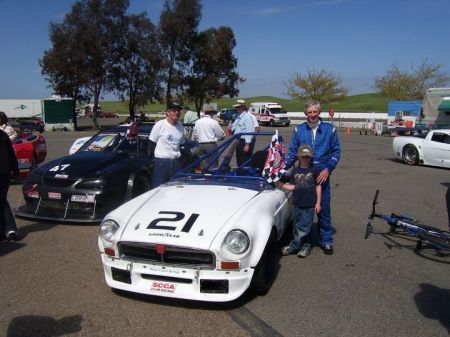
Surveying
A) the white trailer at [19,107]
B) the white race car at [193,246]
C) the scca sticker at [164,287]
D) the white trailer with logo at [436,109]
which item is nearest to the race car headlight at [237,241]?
the white race car at [193,246]

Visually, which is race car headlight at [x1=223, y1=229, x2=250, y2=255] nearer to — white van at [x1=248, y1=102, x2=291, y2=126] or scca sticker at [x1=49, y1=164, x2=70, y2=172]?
scca sticker at [x1=49, y1=164, x2=70, y2=172]

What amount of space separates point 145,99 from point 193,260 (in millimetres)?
35206

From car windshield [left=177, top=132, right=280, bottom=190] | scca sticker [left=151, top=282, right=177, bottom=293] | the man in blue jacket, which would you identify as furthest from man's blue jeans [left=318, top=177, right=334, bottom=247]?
scca sticker [left=151, top=282, right=177, bottom=293]

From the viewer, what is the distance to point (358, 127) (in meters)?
37.8

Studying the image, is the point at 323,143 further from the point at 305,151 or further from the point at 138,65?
the point at 138,65

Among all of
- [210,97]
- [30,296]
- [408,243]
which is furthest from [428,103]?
[210,97]

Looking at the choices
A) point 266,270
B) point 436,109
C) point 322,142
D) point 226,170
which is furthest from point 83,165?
point 436,109

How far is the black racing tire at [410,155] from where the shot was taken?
43.3 feet

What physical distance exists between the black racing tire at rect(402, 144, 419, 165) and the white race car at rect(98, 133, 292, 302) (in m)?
10.4

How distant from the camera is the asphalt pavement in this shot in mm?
3291

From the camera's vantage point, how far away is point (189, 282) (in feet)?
11.3

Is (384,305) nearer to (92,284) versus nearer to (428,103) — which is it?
(92,284)

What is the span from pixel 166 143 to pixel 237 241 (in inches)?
126

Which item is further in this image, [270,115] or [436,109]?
[270,115]
